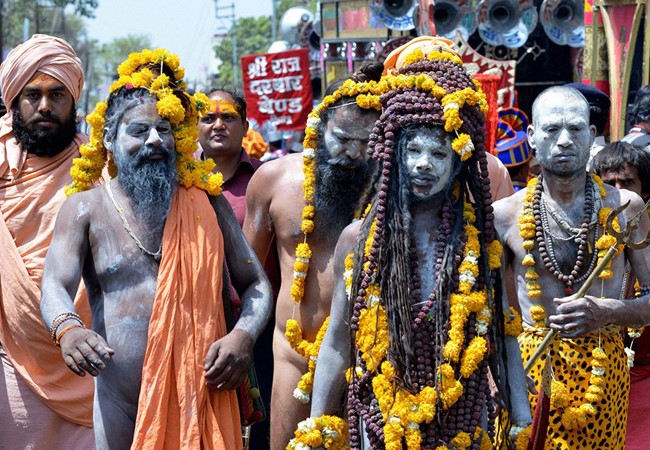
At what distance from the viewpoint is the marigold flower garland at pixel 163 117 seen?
4746mm

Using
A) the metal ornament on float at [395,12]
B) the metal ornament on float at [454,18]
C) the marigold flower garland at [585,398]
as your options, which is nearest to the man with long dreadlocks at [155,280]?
the marigold flower garland at [585,398]

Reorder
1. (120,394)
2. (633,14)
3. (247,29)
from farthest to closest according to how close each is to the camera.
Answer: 1. (247,29)
2. (633,14)
3. (120,394)

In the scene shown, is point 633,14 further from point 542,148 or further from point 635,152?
point 542,148

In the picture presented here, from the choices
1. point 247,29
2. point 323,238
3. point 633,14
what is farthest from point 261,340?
point 247,29

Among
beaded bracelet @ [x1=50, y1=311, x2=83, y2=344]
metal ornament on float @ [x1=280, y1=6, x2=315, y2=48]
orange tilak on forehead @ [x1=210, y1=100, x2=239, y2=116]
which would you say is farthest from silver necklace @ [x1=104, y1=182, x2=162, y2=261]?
metal ornament on float @ [x1=280, y1=6, x2=315, y2=48]

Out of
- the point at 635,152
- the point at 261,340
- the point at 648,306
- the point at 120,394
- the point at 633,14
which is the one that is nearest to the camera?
the point at 120,394

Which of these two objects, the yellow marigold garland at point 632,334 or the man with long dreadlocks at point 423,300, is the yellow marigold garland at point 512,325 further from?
the yellow marigold garland at point 632,334

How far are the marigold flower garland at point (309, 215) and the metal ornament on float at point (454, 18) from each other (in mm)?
14129

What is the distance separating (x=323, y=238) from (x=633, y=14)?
6332 millimetres

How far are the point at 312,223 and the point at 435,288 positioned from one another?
1676 mm

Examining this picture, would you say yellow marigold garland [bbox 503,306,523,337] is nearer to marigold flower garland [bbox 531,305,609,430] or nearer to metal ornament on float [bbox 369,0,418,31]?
marigold flower garland [bbox 531,305,609,430]

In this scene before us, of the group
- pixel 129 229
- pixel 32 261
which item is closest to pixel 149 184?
pixel 129 229

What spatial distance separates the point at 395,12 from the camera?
18.7 meters

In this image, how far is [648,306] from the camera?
191 inches
